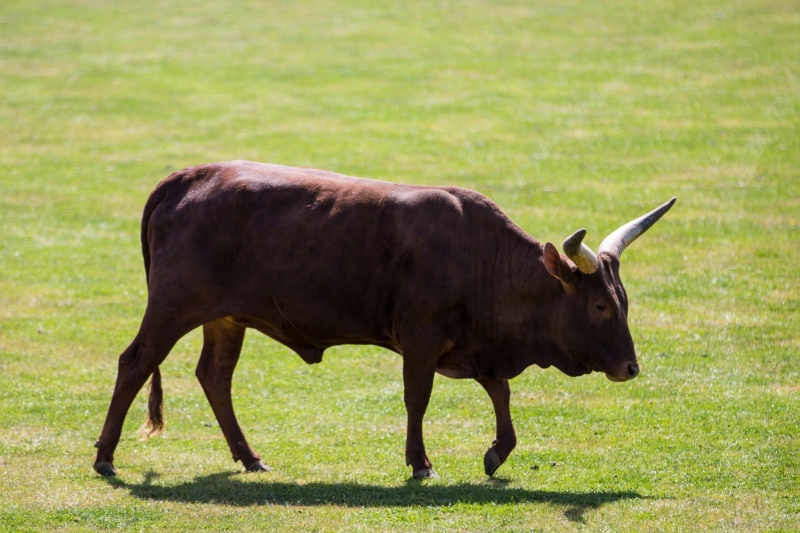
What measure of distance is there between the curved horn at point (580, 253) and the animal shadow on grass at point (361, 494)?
1712 millimetres

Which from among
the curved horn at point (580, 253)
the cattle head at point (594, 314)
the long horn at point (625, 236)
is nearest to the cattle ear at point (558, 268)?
the cattle head at point (594, 314)

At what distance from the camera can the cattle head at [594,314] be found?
885 cm

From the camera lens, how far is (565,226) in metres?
17.2

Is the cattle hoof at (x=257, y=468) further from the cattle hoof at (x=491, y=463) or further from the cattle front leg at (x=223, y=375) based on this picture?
the cattle hoof at (x=491, y=463)

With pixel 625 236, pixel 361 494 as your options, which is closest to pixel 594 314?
pixel 625 236

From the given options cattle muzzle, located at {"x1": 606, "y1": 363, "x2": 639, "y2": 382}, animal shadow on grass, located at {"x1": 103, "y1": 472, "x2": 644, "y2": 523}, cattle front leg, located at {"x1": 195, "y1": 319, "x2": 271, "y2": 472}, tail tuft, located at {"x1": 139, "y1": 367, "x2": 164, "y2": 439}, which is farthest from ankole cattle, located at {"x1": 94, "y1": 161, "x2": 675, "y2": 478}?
tail tuft, located at {"x1": 139, "y1": 367, "x2": 164, "y2": 439}

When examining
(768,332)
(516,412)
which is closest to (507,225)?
(516,412)

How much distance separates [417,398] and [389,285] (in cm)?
93

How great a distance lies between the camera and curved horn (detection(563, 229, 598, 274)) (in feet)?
27.4

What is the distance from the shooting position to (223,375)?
10.1 m

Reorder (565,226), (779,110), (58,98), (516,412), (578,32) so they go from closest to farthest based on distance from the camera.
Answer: (516,412), (565,226), (779,110), (58,98), (578,32)

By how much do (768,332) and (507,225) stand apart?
503 centimetres

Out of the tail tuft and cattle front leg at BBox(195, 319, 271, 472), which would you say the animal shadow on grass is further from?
the tail tuft

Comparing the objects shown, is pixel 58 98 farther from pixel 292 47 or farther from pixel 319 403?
pixel 319 403
